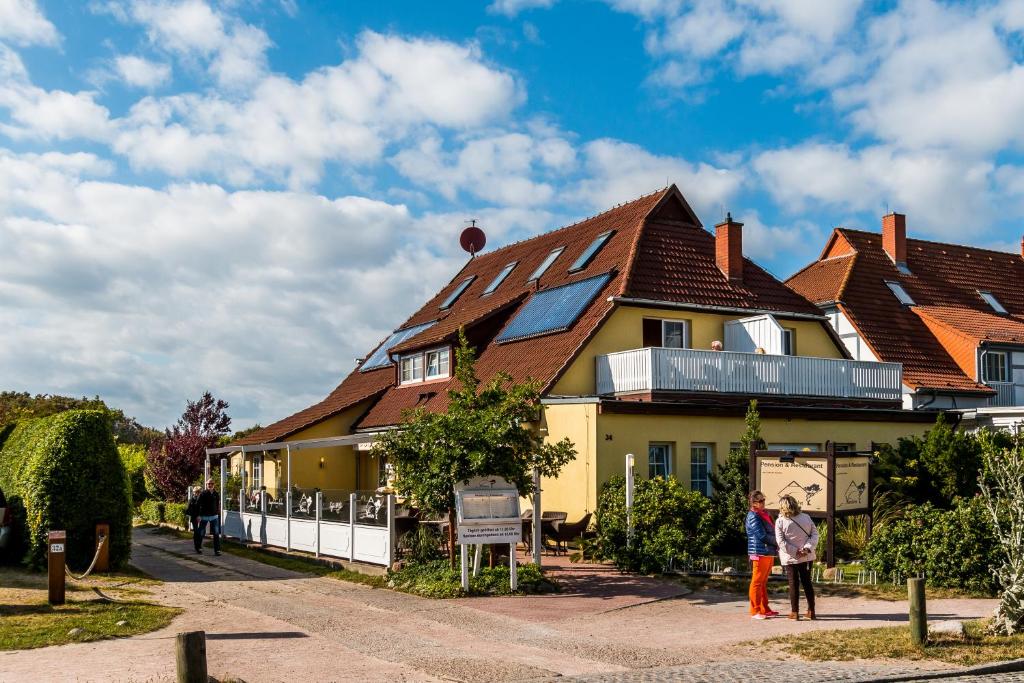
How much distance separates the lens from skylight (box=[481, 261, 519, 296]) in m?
31.9

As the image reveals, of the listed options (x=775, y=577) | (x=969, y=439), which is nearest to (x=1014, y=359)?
(x=969, y=439)

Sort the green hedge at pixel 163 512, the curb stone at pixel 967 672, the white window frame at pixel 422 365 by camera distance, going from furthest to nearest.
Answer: the green hedge at pixel 163 512, the white window frame at pixel 422 365, the curb stone at pixel 967 672

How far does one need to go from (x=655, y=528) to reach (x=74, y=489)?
10.4 metres

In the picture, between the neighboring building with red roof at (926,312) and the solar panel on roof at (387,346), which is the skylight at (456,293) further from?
the neighboring building with red roof at (926,312)

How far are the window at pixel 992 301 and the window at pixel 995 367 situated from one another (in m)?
4.47

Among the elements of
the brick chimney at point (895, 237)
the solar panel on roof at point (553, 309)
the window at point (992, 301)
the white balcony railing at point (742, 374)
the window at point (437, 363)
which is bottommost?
the white balcony railing at point (742, 374)

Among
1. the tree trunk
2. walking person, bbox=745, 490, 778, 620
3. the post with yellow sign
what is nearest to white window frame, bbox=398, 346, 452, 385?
the tree trunk

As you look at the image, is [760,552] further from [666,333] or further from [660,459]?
[666,333]

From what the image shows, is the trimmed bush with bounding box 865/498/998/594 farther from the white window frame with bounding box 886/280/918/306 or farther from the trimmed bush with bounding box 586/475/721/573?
the white window frame with bounding box 886/280/918/306

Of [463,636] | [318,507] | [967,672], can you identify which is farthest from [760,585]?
[318,507]

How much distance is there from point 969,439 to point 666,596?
364 inches

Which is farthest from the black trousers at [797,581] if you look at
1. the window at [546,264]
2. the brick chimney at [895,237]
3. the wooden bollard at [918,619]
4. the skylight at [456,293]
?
the brick chimney at [895,237]

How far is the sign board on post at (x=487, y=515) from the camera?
51.8ft

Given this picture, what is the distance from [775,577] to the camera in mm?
16672
